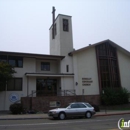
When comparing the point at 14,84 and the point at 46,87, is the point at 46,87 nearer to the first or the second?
the point at 46,87

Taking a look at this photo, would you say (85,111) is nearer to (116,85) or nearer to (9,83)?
(9,83)

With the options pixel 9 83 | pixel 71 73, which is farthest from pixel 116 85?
pixel 9 83

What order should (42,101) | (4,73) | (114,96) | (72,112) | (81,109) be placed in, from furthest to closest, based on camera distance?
(114,96) → (42,101) → (4,73) → (81,109) → (72,112)

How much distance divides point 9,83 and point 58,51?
990cm

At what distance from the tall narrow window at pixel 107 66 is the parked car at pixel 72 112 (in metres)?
12.9

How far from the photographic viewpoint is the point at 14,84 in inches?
1049

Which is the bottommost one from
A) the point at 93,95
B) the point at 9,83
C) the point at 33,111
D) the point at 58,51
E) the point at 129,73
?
the point at 33,111

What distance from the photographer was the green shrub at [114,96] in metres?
29.3

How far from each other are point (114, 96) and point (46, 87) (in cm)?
1083

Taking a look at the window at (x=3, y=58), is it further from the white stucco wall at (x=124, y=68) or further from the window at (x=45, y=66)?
the white stucco wall at (x=124, y=68)

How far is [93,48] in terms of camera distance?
3262cm

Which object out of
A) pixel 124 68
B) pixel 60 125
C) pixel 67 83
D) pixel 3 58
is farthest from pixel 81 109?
pixel 124 68

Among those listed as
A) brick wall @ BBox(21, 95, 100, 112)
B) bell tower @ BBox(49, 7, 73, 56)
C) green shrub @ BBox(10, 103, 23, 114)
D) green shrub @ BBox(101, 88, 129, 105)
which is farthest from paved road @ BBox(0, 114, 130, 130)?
bell tower @ BBox(49, 7, 73, 56)

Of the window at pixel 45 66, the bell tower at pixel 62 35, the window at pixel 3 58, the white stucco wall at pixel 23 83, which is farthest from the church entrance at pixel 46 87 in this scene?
the window at pixel 3 58
